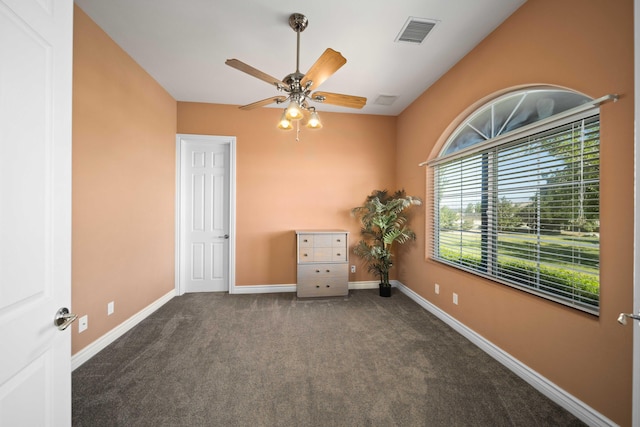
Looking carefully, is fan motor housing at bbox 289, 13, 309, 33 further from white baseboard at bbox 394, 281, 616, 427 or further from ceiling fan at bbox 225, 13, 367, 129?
white baseboard at bbox 394, 281, 616, 427

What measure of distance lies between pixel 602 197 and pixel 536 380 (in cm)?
140

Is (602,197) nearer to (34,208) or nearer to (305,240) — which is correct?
(34,208)

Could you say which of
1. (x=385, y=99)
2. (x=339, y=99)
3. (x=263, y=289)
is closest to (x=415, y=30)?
(x=339, y=99)

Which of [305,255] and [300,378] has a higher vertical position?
[305,255]

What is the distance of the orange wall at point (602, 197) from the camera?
1540 millimetres

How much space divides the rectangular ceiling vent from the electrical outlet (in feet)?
12.4

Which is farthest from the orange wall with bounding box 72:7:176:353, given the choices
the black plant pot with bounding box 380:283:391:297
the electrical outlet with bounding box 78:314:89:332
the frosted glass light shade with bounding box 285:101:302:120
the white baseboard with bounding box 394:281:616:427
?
the white baseboard with bounding box 394:281:616:427

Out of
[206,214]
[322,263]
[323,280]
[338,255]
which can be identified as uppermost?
[206,214]

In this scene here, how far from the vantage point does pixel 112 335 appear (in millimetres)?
2648

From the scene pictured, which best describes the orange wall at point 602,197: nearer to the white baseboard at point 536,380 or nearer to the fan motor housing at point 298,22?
the white baseboard at point 536,380

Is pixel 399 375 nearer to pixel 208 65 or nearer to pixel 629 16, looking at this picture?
pixel 629 16

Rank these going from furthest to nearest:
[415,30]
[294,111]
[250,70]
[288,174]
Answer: [288,174] < [415,30] < [294,111] < [250,70]

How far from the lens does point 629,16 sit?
1.52 m

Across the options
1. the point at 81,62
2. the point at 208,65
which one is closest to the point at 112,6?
the point at 81,62
